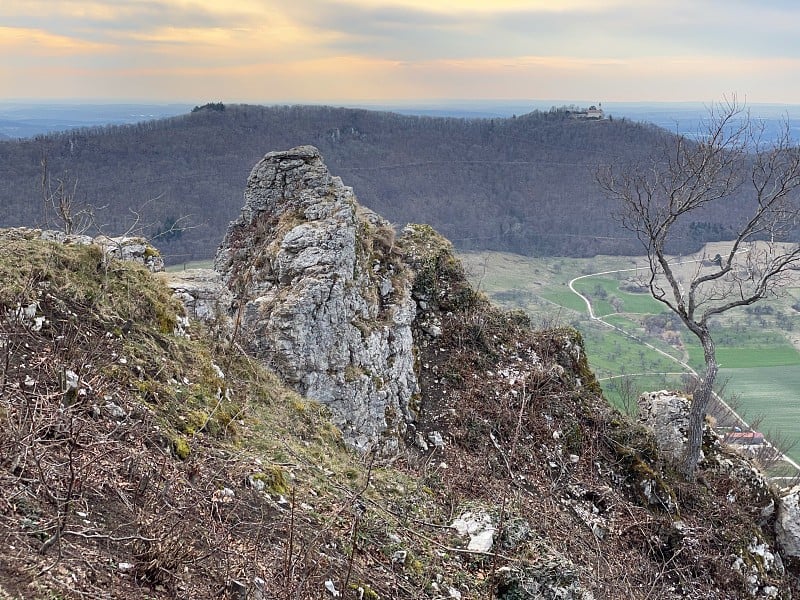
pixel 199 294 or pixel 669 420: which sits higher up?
pixel 199 294

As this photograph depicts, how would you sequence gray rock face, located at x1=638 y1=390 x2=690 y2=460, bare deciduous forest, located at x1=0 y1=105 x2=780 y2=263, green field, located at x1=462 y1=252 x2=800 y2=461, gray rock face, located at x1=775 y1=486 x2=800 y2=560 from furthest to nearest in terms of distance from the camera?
bare deciduous forest, located at x1=0 y1=105 x2=780 y2=263, green field, located at x1=462 y1=252 x2=800 y2=461, gray rock face, located at x1=638 y1=390 x2=690 y2=460, gray rock face, located at x1=775 y1=486 x2=800 y2=560

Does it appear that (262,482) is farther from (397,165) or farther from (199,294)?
(397,165)

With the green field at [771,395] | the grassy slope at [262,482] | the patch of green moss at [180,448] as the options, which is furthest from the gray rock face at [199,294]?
the green field at [771,395]

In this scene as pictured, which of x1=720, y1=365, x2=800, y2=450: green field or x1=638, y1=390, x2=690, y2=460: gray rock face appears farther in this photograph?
x1=720, y1=365, x2=800, y2=450: green field

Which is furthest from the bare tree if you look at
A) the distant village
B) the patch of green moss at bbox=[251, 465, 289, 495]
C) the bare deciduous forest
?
the distant village

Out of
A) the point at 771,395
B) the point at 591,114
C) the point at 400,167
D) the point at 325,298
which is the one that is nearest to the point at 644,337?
the point at 771,395

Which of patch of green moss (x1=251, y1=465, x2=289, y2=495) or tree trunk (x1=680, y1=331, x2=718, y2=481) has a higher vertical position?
patch of green moss (x1=251, y1=465, x2=289, y2=495)

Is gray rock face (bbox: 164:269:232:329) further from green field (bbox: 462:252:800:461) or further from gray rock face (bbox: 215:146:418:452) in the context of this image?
green field (bbox: 462:252:800:461)

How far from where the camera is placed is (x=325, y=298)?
11.8 metres

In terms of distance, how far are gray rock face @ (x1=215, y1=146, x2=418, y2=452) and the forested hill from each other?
5889cm

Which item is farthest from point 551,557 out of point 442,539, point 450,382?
point 450,382

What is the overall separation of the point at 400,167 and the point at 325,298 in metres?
117

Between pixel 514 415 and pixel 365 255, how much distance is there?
497 centimetres

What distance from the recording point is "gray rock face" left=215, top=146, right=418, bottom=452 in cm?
1144
